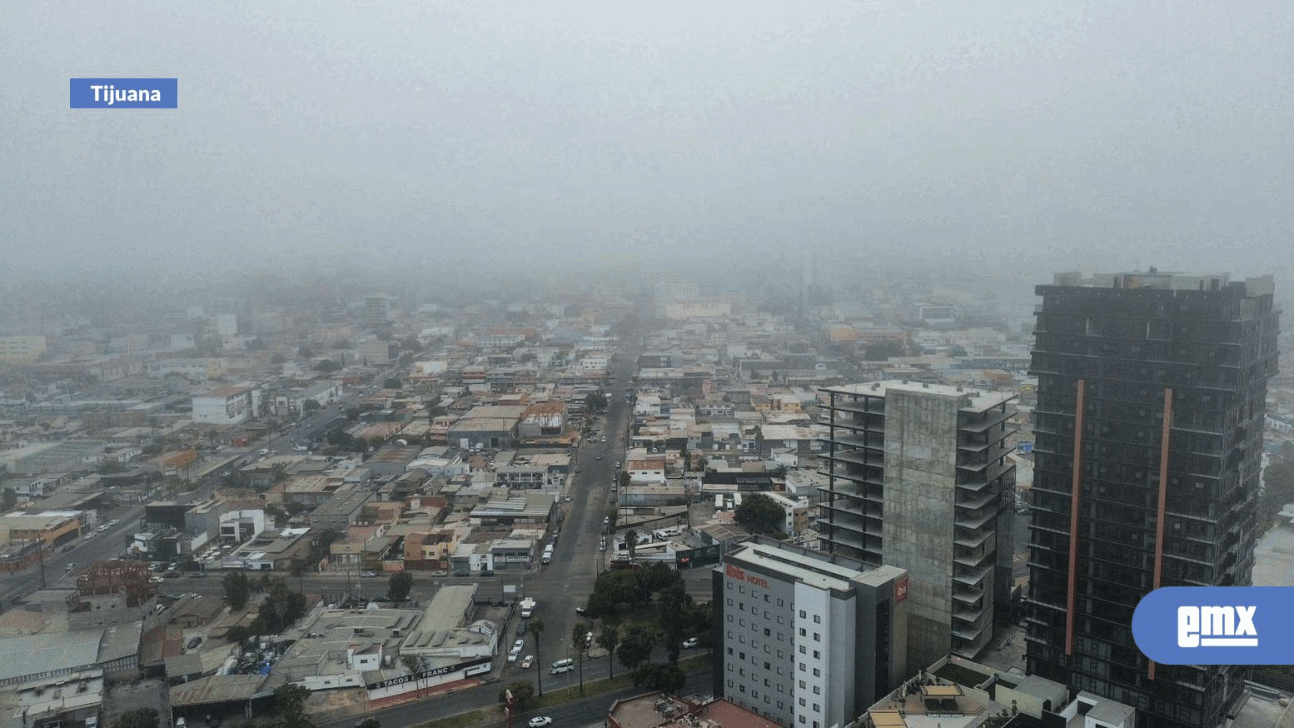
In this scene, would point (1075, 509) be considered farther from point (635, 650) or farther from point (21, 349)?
point (21, 349)

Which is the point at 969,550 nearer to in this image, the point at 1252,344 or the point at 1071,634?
the point at 1071,634

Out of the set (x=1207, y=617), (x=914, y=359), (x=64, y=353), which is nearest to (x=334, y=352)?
(x=64, y=353)

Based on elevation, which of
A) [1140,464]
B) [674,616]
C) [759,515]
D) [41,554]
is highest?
[1140,464]

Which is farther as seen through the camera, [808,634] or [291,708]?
[291,708]

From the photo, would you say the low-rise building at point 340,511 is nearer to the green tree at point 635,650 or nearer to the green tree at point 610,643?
the green tree at point 610,643

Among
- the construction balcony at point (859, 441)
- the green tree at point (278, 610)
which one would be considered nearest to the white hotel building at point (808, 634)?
the construction balcony at point (859, 441)

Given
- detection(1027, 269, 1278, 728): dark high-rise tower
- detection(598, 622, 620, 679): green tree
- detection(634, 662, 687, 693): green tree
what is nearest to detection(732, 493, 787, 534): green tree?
detection(598, 622, 620, 679): green tree

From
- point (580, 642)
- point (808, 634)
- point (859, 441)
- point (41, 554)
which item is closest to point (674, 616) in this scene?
point (580, 642)

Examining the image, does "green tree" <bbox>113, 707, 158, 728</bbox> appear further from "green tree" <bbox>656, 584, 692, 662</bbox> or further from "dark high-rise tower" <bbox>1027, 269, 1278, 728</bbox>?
"dark high-rise tower" <bbox>1027, 269, 1278, 728</bbox>
